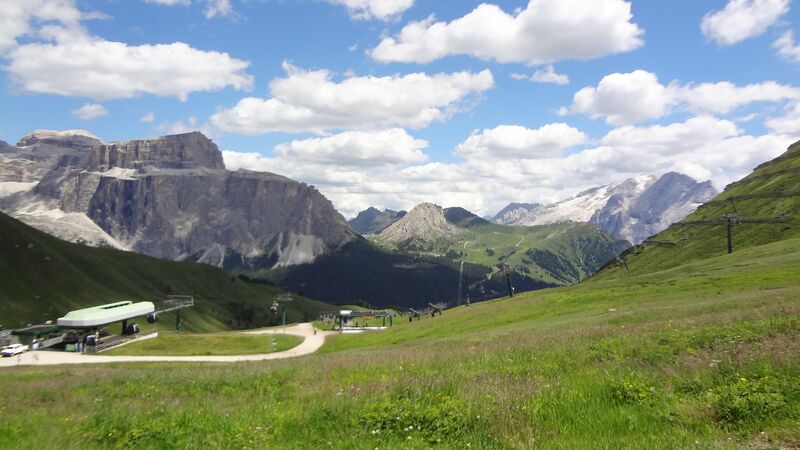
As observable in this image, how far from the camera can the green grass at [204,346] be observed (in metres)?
82.3

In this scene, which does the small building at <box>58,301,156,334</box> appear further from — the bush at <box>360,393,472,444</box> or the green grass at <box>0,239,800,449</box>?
the bush at <box>360,393,472,444</box>

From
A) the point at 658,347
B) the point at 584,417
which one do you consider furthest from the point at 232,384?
the point at 658,347

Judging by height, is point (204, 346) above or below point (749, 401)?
below

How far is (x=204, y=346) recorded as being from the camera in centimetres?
8756

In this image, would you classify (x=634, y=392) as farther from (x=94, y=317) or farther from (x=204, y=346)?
(x=94, y=317)

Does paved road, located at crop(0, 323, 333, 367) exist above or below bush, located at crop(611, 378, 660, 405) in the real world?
below

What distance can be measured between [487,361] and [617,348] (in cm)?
443

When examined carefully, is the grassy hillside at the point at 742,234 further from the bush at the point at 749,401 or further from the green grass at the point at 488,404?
the bush at the point at 749,401

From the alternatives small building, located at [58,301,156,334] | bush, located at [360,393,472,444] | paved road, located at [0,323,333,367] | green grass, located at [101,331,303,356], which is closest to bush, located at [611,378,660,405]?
bush, located at [360,393,472,444]

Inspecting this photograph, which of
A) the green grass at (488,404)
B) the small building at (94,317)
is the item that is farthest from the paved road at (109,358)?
the green grass at (488,404)

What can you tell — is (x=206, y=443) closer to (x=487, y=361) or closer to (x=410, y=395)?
(x=410, y=395)

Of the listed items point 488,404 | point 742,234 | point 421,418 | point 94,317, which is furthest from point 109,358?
point 742,234

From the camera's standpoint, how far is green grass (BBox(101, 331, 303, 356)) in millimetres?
82312

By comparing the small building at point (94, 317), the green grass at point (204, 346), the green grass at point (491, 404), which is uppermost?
the green grass at point (491, 404)
